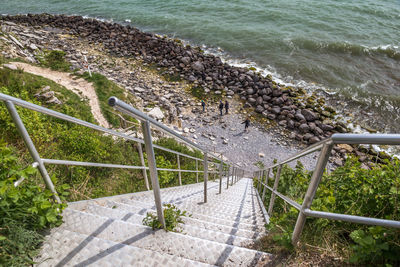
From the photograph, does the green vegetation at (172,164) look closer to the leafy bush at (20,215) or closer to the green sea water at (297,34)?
the leafy bush at (20,215)

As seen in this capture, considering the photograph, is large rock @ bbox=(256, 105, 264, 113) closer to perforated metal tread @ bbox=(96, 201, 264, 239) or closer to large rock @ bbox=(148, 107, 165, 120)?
large rock @ bbox=(148, 107, 165, 120)

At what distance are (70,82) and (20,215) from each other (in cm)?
1505

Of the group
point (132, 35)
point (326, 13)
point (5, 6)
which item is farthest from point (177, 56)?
point (5, 6)

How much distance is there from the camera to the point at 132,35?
90.9ft

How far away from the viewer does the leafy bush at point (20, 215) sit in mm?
1501

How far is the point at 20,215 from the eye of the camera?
167 centimetres

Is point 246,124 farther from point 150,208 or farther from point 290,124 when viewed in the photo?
point 150,208

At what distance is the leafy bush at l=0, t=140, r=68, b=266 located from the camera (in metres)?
1.50

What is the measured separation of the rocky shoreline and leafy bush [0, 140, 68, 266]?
13700 millimetres

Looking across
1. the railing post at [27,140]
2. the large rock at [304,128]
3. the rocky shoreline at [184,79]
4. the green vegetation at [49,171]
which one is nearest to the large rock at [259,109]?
the rocky shoreline at [184,79]

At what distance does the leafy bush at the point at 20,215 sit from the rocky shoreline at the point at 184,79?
44.9ft

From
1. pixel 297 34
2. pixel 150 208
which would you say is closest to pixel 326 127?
pixel 150 208

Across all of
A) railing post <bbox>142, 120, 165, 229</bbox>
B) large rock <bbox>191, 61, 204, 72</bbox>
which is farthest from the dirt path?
large rock <bbox>191, 61, 204, 72</bbox>

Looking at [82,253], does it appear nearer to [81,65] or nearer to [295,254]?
[295,254]
